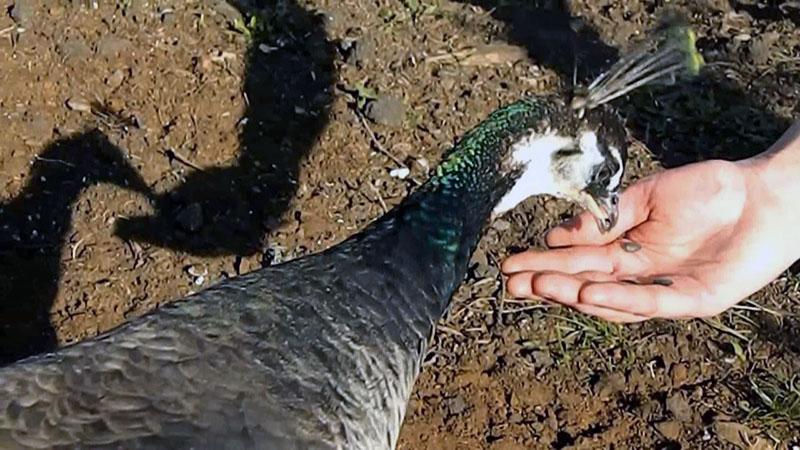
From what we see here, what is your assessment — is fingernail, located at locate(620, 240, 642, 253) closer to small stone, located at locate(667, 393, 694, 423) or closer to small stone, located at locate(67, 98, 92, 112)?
small stone, located at locate(667, 393, 694, 423)


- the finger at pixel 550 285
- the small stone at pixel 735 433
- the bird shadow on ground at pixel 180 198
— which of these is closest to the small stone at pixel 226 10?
the bird shadow on ground at pixel 180 198

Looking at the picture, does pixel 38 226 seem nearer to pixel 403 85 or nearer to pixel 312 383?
pixel 403 85

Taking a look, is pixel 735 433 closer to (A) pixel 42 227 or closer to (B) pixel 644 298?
(B) pixel 644 298

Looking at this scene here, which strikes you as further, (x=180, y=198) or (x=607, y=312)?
(x=180, y=198)

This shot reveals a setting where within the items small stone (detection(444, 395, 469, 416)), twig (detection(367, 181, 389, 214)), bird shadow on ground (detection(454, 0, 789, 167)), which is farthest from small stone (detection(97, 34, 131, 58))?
small stone (detection(444, 395, 469, 416))

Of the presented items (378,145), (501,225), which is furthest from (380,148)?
(501,225)

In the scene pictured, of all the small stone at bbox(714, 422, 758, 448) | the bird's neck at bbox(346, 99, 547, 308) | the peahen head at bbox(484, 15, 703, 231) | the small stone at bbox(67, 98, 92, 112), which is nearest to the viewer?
the bird's neck at bbox(346, 99, 547, 308)

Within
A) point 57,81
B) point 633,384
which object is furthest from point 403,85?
point 633,384
